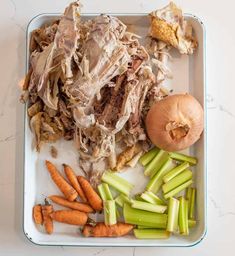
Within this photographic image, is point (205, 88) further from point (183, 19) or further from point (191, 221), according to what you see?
point (191, 221)

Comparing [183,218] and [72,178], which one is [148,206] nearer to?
[183,218]

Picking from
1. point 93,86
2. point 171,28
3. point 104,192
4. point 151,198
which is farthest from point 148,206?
point 171,28

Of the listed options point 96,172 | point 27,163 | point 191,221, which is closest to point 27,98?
point 27,163

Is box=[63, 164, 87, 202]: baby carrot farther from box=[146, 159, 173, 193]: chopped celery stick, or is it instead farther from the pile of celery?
box=[146, 159, 173, 193]: chopped celery stick

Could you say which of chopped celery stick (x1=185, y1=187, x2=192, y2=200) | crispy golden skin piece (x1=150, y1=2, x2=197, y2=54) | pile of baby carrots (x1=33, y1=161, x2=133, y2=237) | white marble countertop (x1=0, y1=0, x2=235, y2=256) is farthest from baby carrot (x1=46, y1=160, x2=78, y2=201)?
crispy golden skin piece (x1=150, y1=2, x2=197, y2=54)

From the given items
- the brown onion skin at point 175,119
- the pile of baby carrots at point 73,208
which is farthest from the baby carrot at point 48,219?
the brown onion skin at point 175,119

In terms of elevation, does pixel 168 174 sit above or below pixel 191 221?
above
